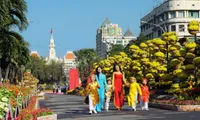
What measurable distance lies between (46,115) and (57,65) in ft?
326

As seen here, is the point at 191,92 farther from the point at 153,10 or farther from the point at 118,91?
the point at 153,10

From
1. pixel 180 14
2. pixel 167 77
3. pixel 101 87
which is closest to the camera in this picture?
pixel 101 87

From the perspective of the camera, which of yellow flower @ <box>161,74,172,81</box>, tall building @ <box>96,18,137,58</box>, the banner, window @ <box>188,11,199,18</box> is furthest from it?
tall building @ <box>96,18,137,58</box>

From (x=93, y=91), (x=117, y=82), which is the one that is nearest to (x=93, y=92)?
(x=93, y=91)

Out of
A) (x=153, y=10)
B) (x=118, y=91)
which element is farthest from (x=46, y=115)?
(x=153, y=10)

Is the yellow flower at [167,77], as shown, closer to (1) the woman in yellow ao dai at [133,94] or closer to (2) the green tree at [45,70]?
(1) the woman in yellow ao dai at [133,94]

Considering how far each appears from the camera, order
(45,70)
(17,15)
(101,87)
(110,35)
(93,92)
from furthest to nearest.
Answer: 1. (110,35)
2. (45,70)
3. (17,15)
4. (101,87)
5. (93,92)

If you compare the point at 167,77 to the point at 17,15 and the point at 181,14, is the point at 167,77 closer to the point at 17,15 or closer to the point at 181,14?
the point at 17,15

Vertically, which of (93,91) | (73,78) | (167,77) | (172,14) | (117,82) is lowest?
(93,91)

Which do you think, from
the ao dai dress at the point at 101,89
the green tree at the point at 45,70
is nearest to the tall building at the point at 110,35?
the green tree at the point at 45,70

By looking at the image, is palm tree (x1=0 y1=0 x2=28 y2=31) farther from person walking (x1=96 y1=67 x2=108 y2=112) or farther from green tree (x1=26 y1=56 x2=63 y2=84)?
green tree (x1=26 y1=56 x2=63 y2=84)

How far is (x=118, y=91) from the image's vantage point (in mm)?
16344

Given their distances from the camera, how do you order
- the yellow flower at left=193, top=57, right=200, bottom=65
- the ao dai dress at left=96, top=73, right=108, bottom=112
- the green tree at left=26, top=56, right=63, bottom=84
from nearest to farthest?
the ao dai dress at left=96, top=73, right=108, bottom=112 < the yellow flower at left=193, top=57, right=200, bottom=65 < the green tree at left=26, top=56, right=63, bottom=84

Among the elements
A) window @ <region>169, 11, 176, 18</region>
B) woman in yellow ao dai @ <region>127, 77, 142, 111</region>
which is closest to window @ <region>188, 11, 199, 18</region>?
window @ <region>169, 11, 176, 18</region>
